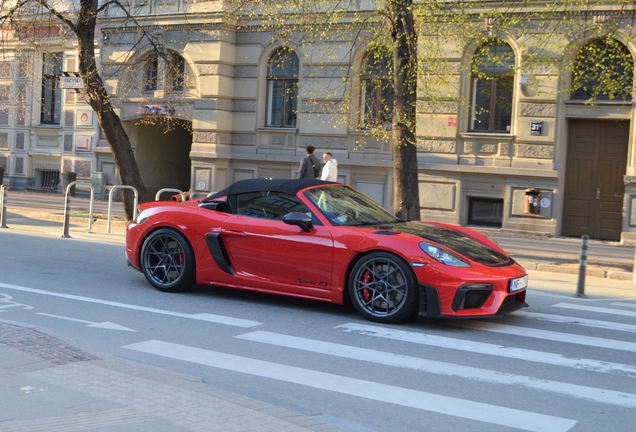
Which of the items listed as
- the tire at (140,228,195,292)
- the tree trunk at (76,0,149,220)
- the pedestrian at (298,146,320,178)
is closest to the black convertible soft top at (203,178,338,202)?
the tire at (140,228,195,292)

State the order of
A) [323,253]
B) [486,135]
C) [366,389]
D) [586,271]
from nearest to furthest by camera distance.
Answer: [366,389] < [323,253] < [586,271] < [486,135]

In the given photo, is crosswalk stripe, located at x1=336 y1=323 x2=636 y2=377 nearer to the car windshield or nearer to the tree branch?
the car windshield

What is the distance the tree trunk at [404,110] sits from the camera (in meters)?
15.2

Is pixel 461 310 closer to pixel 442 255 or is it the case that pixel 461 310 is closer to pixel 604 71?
pixel 442 255

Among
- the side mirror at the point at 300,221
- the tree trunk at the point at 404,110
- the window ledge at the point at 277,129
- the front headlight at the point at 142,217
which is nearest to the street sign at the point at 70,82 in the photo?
the window ledge at the point at 277,129

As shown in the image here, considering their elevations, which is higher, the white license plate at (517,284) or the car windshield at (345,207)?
the car windshield at (345,207)

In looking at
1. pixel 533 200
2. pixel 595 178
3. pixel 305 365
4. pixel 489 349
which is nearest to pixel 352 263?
pixel 489 349

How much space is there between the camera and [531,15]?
18.8 meters

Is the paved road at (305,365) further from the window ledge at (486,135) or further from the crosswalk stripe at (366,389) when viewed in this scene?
the window ledge at (486,135)

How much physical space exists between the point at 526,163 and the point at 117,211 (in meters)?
11.1

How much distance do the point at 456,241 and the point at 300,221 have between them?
1.68m

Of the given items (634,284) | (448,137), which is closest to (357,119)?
(448,137)

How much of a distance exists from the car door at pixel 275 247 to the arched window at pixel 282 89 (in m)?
14.5

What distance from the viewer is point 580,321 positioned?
9.19 meters
